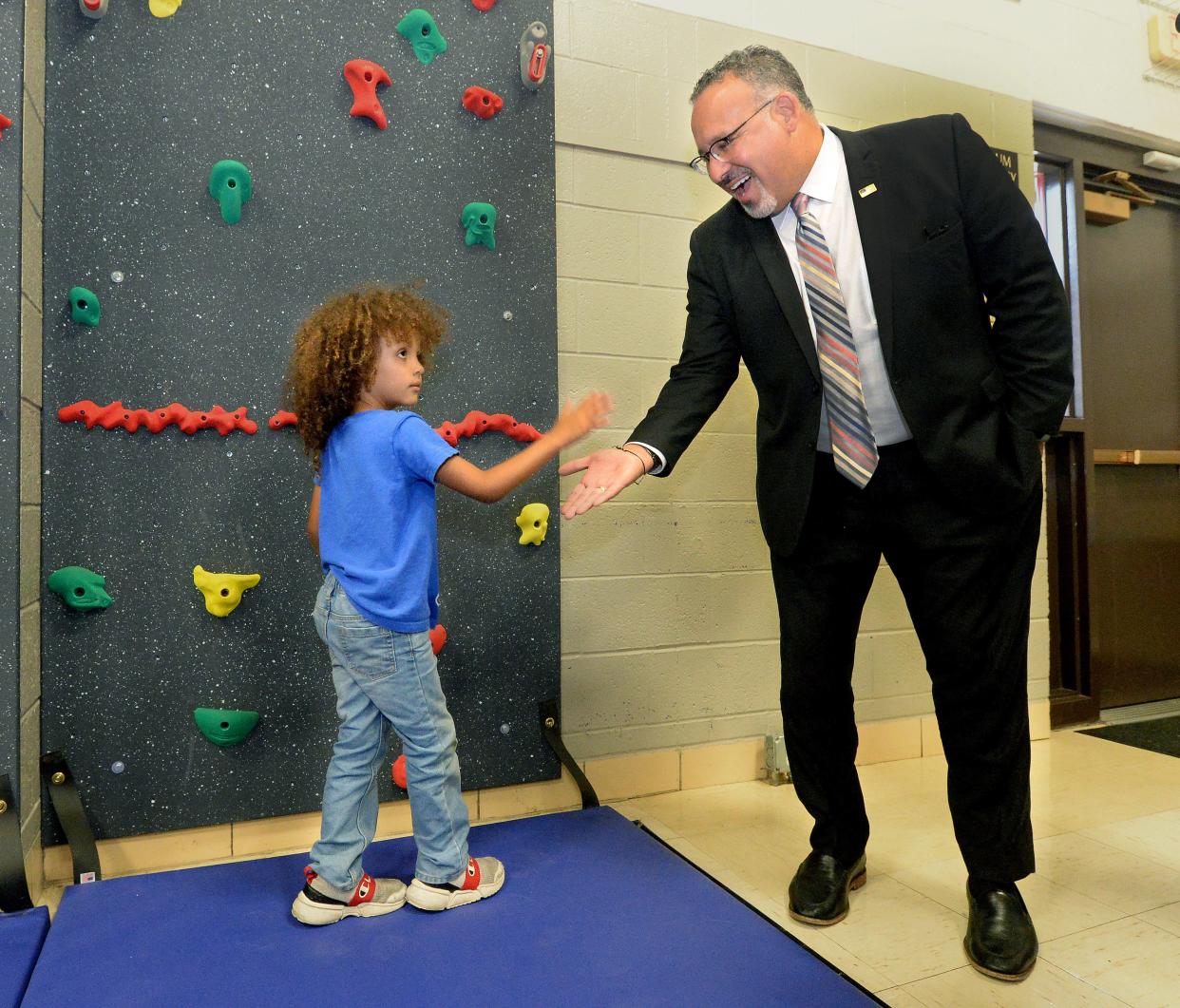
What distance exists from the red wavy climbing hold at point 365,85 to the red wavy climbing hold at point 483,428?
2.13 ft

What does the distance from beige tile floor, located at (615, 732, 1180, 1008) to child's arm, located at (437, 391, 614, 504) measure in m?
0.86

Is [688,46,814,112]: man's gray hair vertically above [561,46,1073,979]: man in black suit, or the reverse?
[688,46,814,112]: man's gray hair

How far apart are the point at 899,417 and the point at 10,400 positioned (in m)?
1.47

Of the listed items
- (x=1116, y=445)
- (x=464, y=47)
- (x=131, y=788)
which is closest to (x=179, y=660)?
(x=131, y=788)

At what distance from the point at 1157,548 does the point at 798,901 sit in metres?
2.27

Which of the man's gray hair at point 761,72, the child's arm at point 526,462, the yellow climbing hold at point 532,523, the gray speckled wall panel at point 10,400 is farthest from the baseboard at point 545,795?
the man's gray hair at point 761,72

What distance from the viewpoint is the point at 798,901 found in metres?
1.50

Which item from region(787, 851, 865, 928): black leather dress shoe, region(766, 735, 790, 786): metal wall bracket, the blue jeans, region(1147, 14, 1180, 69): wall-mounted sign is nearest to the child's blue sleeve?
the blue jeans

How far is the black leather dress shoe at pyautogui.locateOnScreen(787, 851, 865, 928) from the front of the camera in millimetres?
1477

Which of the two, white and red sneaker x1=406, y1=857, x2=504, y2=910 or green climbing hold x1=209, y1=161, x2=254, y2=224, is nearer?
white and red sneaker x1=406, y1=857, x2=504, y2=910

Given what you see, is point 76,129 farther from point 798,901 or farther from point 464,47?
point 798,901

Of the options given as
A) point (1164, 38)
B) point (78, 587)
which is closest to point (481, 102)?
point (78, 587)

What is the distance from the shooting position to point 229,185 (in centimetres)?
173

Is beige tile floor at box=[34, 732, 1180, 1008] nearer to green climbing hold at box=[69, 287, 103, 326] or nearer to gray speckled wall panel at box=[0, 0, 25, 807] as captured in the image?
gray speckled wall panel at box=[0, 0, 25, 807]
